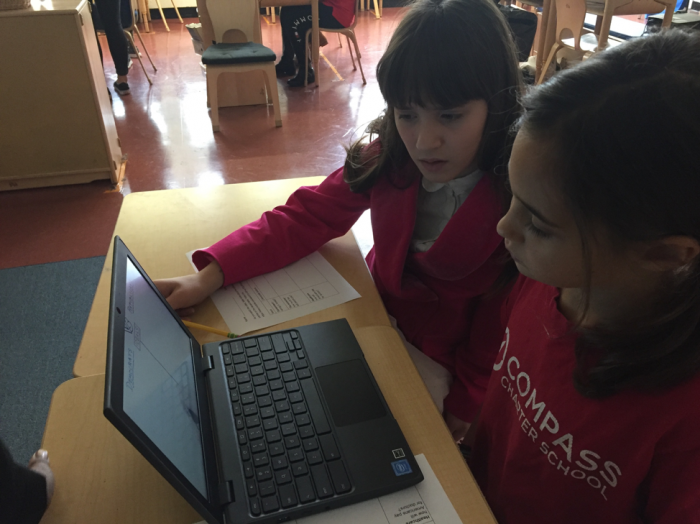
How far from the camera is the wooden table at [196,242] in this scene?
2.82 feet

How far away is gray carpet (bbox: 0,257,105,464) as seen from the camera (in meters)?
1.55

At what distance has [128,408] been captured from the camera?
0.44 m

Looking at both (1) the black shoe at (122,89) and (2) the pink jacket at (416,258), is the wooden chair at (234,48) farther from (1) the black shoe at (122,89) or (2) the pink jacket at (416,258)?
(2) the pink jacket at (416,258)

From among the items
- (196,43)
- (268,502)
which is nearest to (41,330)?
(268,502)

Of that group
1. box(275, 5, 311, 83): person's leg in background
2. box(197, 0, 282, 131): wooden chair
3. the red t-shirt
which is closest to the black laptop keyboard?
the red t-shirt

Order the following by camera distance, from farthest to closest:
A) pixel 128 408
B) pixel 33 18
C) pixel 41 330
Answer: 1. pixel 33 18
2. pixel 41 330
3. pixel 128 408

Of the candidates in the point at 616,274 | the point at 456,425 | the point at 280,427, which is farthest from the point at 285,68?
the point at 616,274

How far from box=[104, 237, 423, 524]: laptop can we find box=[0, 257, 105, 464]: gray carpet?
3.57 feet

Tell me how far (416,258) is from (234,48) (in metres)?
3.00

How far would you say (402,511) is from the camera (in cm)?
58

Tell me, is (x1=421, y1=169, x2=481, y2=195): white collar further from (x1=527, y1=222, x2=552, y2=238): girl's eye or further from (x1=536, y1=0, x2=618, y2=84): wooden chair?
(x1=536, y1=0, x2=618, y2=84): wooden chair

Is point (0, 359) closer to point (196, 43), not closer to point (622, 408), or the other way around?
point (622, 408)

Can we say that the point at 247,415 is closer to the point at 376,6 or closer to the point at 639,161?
the point at 639,161

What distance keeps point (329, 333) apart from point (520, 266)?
1.13ft
